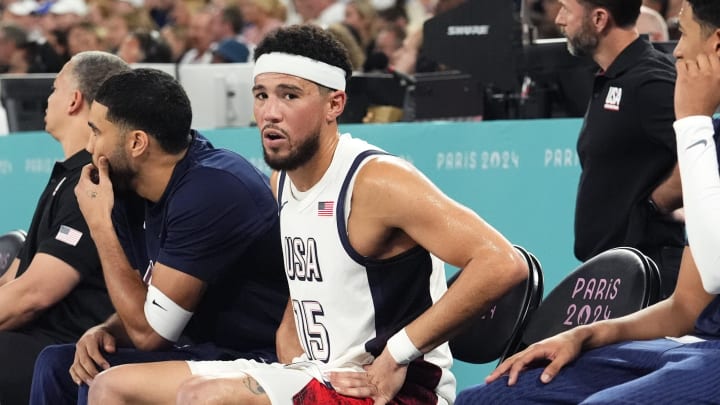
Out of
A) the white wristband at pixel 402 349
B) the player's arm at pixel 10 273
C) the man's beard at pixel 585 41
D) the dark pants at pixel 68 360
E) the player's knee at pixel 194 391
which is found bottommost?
the dark pants at pixel 68 360

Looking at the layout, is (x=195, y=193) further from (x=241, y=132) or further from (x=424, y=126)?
(x=241, y=132)

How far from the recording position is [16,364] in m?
4.60

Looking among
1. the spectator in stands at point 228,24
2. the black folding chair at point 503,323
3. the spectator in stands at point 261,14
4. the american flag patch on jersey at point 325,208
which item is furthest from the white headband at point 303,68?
the spectator in stands at point 261,14


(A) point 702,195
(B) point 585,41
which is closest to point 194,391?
(A) point 702,195

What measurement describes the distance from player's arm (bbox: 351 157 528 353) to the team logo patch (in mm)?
1439

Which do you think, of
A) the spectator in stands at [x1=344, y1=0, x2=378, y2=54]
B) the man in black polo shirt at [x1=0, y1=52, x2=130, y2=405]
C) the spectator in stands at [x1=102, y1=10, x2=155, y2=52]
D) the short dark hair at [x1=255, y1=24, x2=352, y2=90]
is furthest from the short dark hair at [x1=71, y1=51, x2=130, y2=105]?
the spectator in stands at [x1=102, y1=10, x2=155, y2=52]

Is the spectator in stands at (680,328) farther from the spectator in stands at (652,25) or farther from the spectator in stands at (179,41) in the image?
the spectator in stands at (179,41)

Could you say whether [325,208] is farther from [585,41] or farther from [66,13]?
[66,13]

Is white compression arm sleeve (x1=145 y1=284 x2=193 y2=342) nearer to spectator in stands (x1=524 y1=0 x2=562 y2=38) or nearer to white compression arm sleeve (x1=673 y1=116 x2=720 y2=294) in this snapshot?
white compression arm sleeve (x1=673 y1=116 x2=720 y2=294)

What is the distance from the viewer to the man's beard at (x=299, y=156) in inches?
146

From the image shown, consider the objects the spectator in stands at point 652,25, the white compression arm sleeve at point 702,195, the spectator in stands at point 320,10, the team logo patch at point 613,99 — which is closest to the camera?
the white compression arm sleeve at point 702,195

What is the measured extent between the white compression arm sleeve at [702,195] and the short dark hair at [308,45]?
114 cm

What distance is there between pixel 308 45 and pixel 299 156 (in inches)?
13.0

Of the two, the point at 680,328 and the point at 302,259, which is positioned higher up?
the point at 302,259
